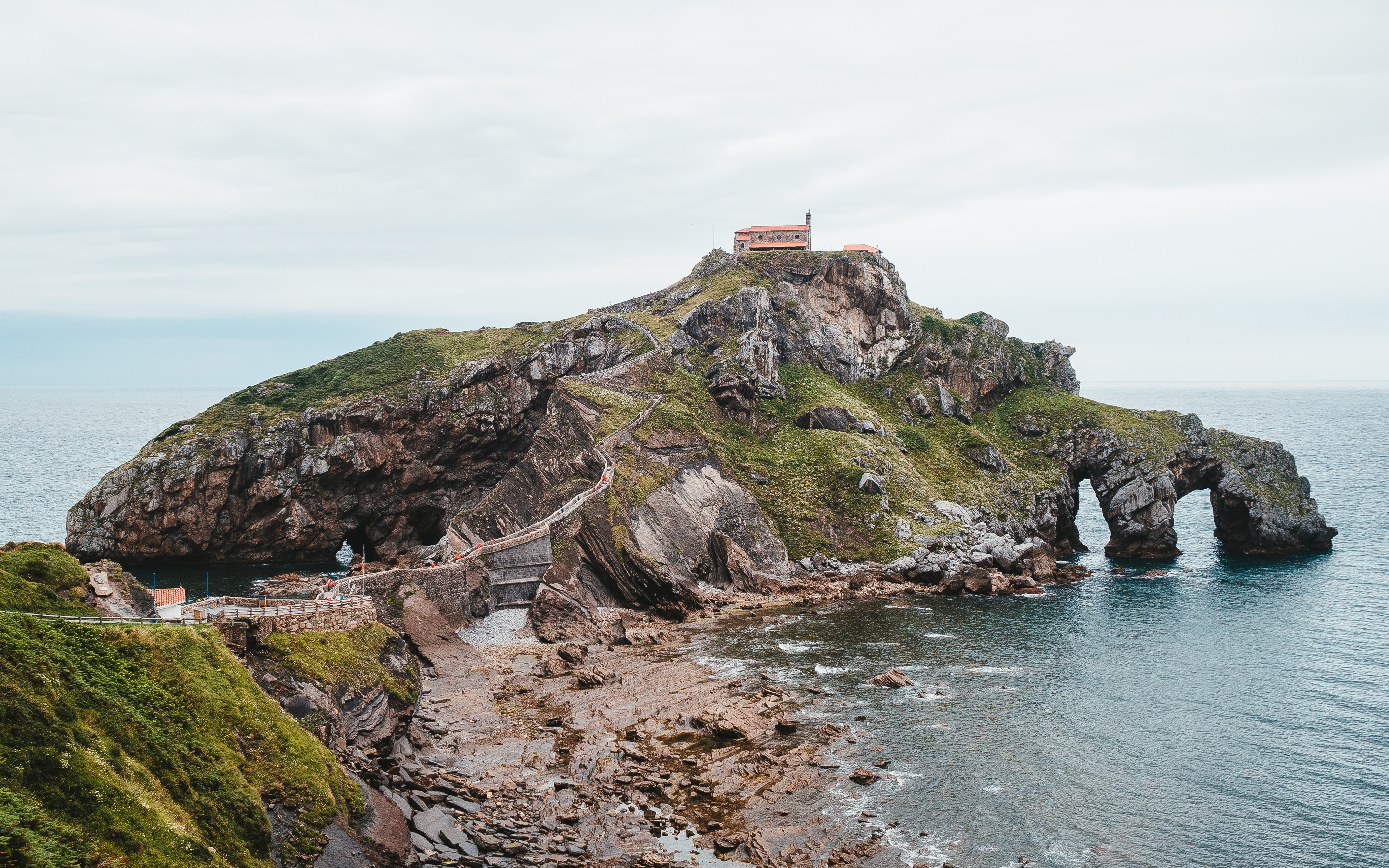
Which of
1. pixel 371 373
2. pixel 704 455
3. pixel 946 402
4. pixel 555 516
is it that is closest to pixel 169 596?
pixel 555 516

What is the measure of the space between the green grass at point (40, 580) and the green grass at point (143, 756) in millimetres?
4624

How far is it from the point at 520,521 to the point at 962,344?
70.9 meters

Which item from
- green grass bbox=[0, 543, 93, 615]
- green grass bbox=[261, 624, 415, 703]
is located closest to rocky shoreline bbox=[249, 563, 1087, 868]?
green grass bbox=[261, 624, 415, 703]

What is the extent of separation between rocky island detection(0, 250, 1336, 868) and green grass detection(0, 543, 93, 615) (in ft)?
0.53

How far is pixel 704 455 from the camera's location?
290ft

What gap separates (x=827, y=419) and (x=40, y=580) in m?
81.5

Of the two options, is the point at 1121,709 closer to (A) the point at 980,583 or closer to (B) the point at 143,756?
(A) the point at 980,583

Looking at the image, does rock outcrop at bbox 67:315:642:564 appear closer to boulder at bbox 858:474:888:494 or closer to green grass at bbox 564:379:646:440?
green grass at bbox 564:379:646:440

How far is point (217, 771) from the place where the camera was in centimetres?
2422

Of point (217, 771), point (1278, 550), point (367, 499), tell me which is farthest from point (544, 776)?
point (1278, 550)

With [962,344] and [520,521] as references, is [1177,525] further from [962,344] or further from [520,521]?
[520,521]

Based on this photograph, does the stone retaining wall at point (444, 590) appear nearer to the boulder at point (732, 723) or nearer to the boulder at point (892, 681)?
the boulder at point (732, 723)

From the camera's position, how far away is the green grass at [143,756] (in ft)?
58.6

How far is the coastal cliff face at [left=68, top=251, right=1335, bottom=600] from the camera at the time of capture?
262 ft
